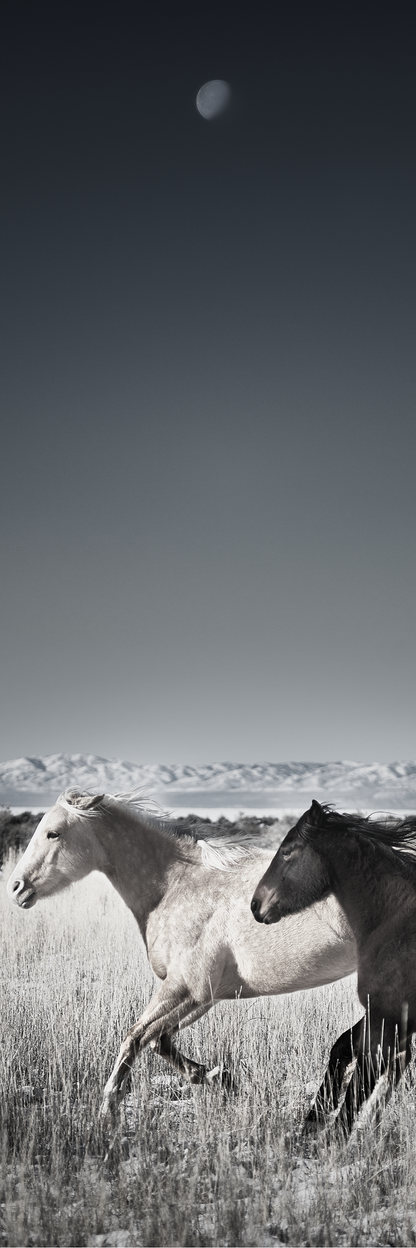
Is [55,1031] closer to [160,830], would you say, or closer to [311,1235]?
[160,830]

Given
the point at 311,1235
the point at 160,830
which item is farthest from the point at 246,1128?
the point at 160,830

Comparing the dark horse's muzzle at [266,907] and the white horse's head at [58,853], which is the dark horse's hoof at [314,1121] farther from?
the white horse's head at [58,853]

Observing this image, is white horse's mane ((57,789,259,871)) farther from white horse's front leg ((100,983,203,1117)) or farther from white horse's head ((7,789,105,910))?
white horse's front leg ((100,983,203,1117))

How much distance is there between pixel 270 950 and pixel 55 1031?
2102 mm

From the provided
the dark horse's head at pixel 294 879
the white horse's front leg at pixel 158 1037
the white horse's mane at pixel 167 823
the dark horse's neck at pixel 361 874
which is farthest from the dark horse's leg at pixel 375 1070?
the white horse's mane at pixel 167 823

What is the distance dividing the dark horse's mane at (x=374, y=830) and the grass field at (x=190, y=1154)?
118 cm

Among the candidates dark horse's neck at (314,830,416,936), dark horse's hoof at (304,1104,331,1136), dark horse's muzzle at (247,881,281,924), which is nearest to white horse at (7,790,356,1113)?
dark horse's neck at (314,830,416,936)

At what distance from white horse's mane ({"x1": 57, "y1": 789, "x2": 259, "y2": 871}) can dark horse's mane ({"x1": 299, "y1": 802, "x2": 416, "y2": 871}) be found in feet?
3.13

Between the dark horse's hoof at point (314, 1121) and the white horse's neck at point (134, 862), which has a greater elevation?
the white horse's neck at point (134, 862)

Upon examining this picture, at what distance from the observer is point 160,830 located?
530 cm

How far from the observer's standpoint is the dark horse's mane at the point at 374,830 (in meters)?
4.41

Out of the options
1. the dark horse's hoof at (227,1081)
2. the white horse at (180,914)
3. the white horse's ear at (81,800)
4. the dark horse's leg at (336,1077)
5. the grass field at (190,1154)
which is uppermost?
the white horse's ear at (81,800)

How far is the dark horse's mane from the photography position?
14.5 ft

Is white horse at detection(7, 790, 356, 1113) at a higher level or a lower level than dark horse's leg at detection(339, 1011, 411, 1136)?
higher
